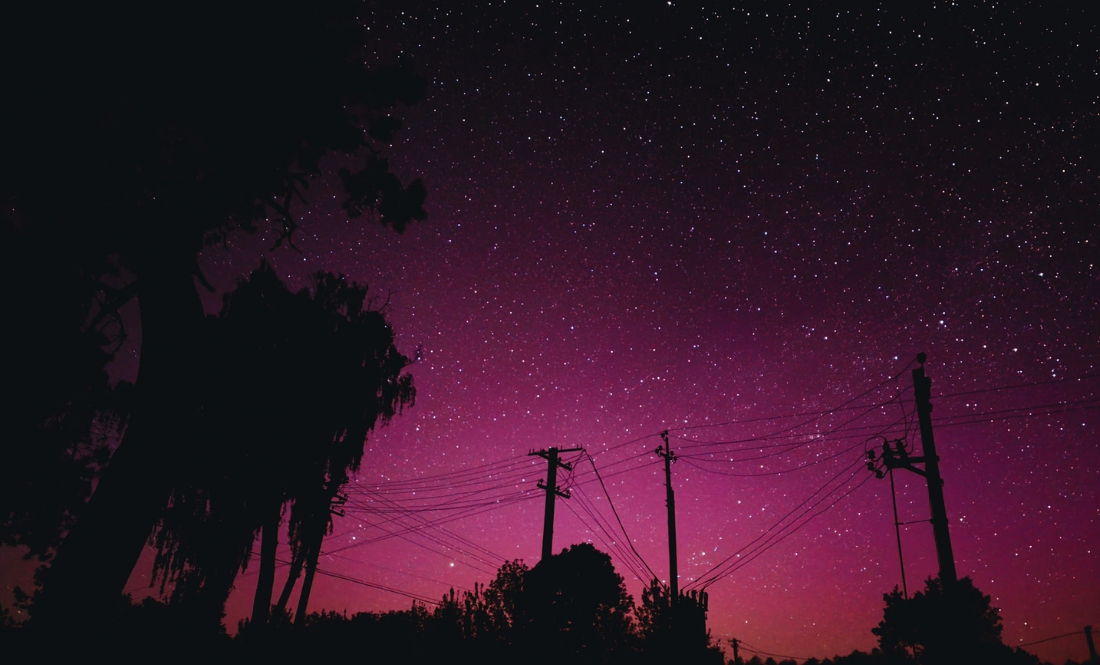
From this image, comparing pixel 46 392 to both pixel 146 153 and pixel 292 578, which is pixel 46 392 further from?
pixel 292 578

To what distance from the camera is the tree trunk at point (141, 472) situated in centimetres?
529

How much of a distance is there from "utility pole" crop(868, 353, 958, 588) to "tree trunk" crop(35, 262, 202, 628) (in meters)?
14.2

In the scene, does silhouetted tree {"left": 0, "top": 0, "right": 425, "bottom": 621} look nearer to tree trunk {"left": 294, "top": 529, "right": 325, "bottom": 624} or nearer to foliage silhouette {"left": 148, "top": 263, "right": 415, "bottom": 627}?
foliage silhouette {"left": 148, "top": 263, "right": 415, "bottom": 627}

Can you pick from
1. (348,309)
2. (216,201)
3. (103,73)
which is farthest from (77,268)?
(348,309)

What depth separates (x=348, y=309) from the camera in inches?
722

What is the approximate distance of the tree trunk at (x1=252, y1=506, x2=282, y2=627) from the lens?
16.2m

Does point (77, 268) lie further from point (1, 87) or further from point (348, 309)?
point (348, 309)

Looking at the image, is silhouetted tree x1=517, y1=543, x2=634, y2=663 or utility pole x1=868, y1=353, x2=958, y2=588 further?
silhouetted tree x1=517, y1=543, x2=634, y2=663

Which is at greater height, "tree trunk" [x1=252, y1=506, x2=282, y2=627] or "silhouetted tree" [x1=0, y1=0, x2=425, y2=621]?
"silhouetted tree" [x1=0, y1=0, x2=425, y2=621]

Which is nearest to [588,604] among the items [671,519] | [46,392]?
[671,519]

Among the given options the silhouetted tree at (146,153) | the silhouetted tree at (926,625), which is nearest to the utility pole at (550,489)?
the silhouetted tree at (146,153)

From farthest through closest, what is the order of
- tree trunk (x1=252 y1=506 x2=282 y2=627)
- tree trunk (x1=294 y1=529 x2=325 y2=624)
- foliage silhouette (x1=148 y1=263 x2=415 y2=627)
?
tree trunk (x1=294 y1=529 x2=325 y2=624) → tree trunk (x1=252 y1=506 x2=282 y2=627) → foliage silhouette (x1=148 y1=263 x2=415 y2=627)

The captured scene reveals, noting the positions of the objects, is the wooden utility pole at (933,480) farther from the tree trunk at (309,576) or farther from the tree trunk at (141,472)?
the tree trunk at (309,576)

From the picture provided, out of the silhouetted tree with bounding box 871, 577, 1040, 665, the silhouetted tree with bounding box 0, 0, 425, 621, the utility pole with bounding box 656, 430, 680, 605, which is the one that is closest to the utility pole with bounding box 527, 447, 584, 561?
the utility pole with bounding box 656, 430, 680, 605
